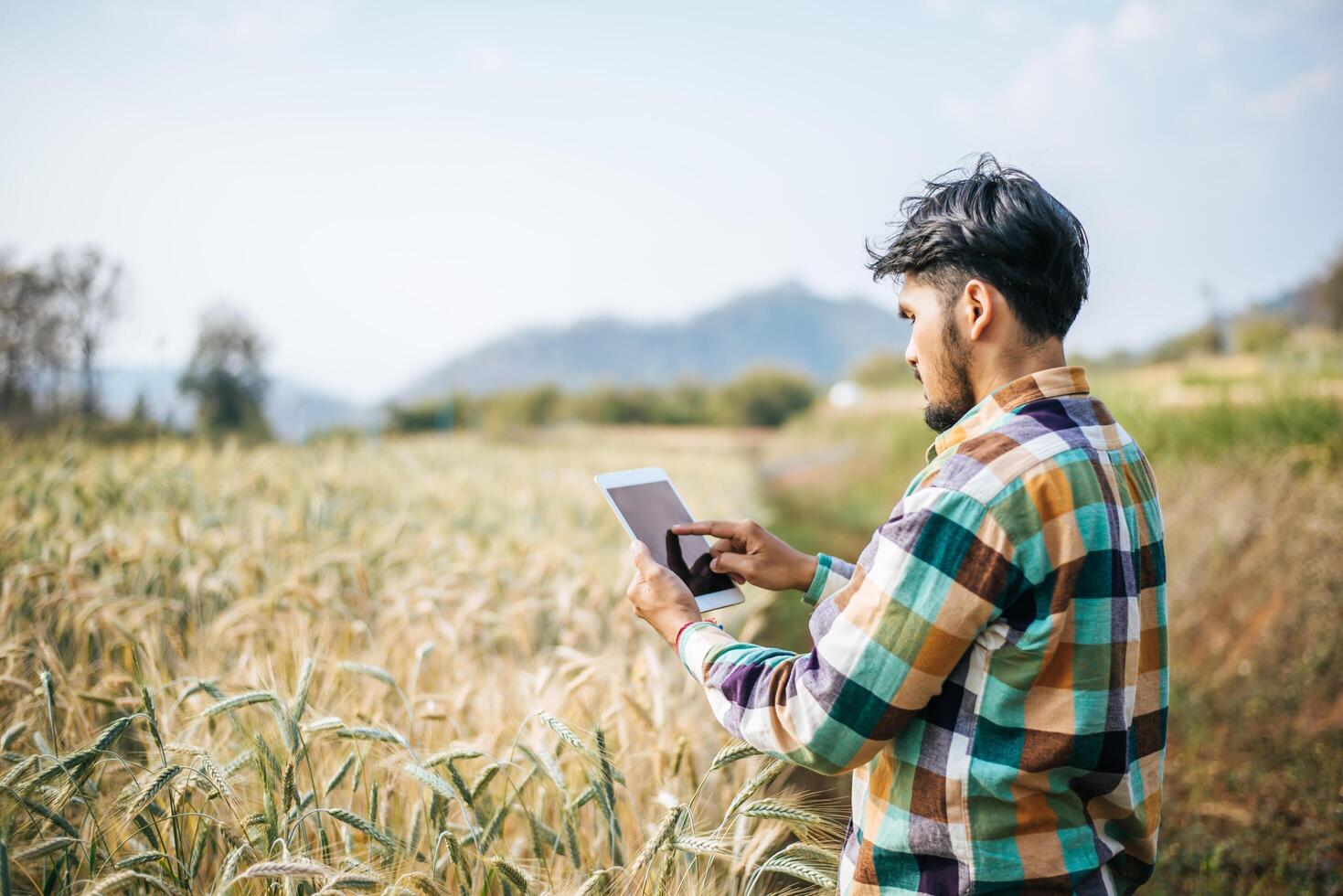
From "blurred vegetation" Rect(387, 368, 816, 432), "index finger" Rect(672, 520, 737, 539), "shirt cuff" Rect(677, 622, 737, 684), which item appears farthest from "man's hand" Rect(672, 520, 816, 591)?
"blurred vegetation" Rect(387, 368, 816, 432)

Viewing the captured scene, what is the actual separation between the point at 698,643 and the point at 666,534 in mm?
381

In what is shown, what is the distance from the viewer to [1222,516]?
6.26m

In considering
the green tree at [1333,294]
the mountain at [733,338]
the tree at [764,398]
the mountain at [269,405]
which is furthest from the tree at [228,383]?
the mountain at [733,338]

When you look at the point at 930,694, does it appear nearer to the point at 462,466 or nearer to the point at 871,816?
the point at 871,816

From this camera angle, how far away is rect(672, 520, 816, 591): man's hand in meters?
1.70

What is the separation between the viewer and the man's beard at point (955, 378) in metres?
1.35

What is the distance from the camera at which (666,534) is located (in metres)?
1.71

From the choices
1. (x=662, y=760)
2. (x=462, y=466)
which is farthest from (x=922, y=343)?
(x=462, y=466)

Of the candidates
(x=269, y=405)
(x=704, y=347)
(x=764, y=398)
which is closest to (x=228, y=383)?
(x=269, y=405)

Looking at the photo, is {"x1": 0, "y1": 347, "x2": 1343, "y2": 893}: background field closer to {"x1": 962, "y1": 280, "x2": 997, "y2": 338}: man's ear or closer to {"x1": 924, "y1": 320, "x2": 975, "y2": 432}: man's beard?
{"x1": 924, "y1": 320, "x2": 975, "y2": 432}: man's beard

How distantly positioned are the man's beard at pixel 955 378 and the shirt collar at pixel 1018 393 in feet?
0.14

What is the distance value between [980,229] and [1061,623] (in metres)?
0.61

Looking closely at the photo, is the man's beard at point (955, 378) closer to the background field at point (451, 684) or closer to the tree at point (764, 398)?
the background field at point (451, 684)

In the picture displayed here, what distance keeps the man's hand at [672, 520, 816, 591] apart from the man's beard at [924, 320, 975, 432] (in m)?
0.46
